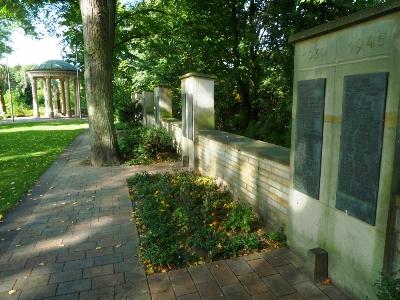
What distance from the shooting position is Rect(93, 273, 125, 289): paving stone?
329 centimetres

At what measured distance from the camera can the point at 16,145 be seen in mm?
14625

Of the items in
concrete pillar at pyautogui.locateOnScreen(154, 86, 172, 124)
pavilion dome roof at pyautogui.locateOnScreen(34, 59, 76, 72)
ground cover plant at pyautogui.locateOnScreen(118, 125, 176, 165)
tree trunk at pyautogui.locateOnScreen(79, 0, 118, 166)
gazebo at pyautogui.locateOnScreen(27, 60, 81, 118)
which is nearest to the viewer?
tree trunk at pyautogui.locateOnScreen(79, 0, 118, 166)

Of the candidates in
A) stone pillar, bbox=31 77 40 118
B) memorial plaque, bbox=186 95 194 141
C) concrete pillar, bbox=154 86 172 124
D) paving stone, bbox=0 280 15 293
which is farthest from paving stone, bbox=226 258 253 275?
stone pillar, bbox=31 77 40 118

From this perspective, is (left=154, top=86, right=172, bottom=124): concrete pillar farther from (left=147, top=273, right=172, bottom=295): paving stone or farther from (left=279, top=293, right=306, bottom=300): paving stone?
(left=279, top=293, right=306, bottom=300): paving stone

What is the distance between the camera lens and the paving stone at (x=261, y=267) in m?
3.38

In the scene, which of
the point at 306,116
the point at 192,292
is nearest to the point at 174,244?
the point at 192,292

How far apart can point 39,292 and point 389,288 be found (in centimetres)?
293

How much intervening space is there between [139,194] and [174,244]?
2.31 meters

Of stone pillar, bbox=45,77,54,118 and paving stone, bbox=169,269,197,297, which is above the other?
stone pillar, bbox=45,77,54,118

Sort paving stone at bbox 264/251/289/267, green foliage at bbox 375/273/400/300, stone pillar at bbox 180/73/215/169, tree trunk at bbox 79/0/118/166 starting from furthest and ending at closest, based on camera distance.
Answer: tree trunk at bbox 79/0/118/166, stone pillar at bbox 180/73/215/169, paving stone at bbox 264/251/289/267, green foliage at bbox 375/273/400/300

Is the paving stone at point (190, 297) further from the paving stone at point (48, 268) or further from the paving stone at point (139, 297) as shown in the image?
the paving stone at point (48, 268)

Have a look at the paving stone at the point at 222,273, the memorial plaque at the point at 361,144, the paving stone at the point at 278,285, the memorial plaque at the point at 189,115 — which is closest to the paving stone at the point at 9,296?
the paving stone at the point at 222,273

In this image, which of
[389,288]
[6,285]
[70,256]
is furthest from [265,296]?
[6,285]

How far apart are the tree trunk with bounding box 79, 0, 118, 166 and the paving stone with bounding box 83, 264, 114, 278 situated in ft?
18.6
